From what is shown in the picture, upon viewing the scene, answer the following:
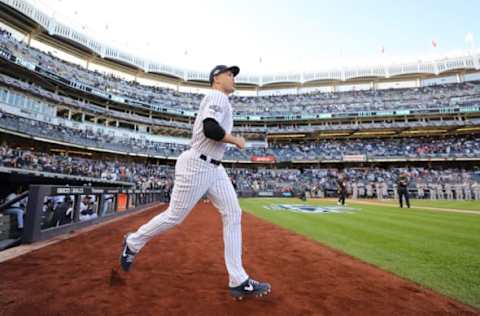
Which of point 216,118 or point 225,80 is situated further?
point 225,80

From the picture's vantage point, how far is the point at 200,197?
216 cm

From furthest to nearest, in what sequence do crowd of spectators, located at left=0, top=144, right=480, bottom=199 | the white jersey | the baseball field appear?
crowd of spectators, located at left=0, top=144, right=480, bottom=199 → the white jersey → the baseball field

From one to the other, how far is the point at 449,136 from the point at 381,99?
36.0 feet

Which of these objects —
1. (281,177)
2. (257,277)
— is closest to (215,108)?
(257,277)

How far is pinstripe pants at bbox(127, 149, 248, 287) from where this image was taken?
→ 209cm

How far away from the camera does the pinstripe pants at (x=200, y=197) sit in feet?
6.86

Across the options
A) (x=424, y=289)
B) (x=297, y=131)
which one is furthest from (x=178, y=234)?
(x=297, y=131)

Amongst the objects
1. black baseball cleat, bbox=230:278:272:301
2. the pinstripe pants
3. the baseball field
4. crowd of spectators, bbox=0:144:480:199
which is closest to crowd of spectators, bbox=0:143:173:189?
crowd of spectators, bbox=0:144:480:199

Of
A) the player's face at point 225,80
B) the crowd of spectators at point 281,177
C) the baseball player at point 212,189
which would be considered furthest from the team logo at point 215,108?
the crowd of spectators at point 281,177

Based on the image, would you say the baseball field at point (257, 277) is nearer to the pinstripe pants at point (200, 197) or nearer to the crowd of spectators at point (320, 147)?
the pinstripe pants at point (200, 197)

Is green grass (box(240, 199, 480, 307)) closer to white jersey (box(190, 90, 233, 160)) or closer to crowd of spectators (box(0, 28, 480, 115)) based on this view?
white jersey (box(190, 90, 233, 160))

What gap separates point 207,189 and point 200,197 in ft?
0.31

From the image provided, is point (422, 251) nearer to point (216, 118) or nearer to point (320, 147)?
point (216, 118)

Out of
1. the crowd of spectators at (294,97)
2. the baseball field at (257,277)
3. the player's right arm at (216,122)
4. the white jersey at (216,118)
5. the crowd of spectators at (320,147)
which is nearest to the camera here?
the baseball field at (257,277)
